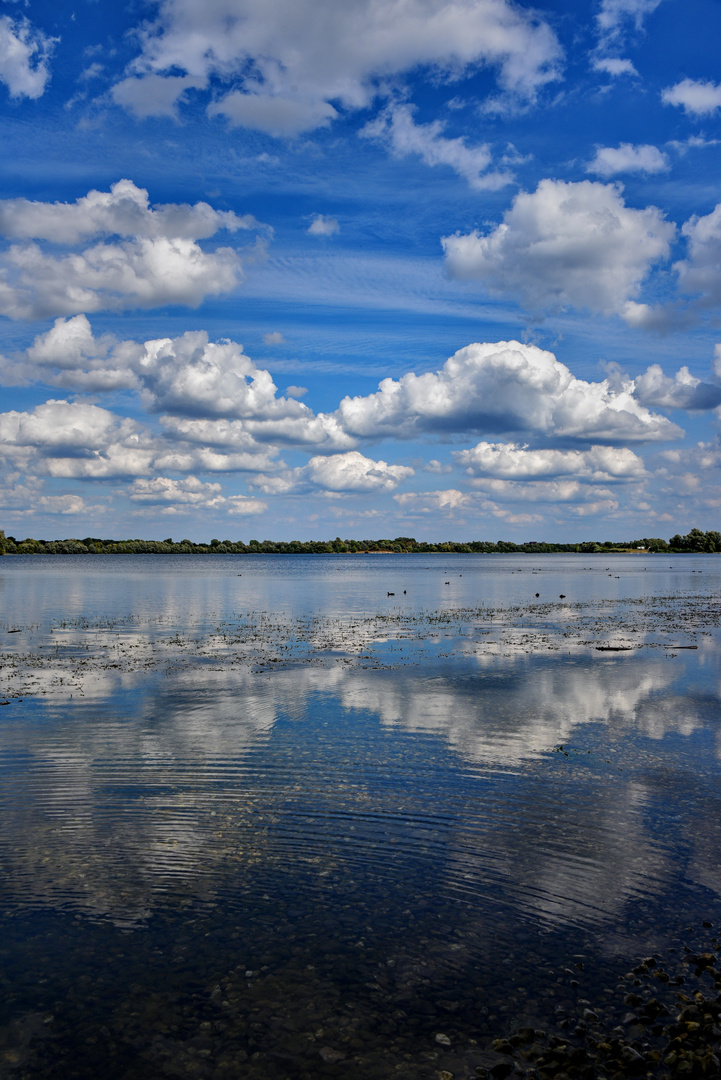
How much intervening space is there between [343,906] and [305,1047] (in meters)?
3.48

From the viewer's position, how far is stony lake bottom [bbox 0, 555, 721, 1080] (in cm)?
940

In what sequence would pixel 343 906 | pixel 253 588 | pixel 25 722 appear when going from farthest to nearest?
1. pixel 253 588
2. pixel 25 722
3. pixel 343 906

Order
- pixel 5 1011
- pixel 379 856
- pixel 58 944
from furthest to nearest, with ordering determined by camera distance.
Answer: pixel 379 856
pixel 58 944
pixel 5 1011

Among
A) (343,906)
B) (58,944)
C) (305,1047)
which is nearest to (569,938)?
(343,906)

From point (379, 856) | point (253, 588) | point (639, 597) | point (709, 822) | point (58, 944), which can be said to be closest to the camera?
point (58, 944)

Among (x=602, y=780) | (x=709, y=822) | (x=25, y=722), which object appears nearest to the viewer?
(x=709, y=822)

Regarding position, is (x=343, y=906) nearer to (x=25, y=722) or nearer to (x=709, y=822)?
(x=709, y=822)

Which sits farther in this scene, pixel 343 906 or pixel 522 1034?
pixel 343 906

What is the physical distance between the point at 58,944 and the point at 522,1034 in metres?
7.36

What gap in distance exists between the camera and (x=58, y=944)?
1152 cm

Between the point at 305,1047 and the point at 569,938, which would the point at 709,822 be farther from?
the point at 305,1047

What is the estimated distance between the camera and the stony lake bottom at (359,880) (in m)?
9.40

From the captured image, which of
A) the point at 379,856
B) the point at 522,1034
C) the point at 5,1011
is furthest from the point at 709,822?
the point at 5,1011

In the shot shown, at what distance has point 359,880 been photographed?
1366 cm
